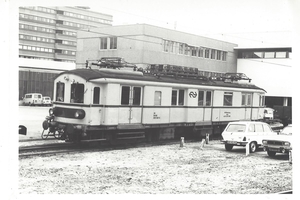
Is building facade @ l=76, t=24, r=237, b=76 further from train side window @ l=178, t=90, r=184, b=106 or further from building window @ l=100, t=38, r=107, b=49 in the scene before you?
train side window @ l=178, t=90, r=184, b=106

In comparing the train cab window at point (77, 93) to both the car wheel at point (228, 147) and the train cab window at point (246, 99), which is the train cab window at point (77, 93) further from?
the train cab window at point (246, 99)

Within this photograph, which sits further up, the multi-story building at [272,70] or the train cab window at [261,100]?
the multi-story building at [272,70]

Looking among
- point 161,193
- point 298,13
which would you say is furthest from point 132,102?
point 298,13

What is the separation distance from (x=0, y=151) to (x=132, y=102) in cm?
616

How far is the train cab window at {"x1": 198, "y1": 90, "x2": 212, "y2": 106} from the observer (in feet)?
48.6

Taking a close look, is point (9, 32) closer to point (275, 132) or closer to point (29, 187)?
point (29, 187)

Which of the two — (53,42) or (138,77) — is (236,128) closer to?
(138,77)

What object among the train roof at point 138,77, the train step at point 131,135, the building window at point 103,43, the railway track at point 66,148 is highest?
the building window at point 103,43

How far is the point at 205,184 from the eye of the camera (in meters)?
8.02

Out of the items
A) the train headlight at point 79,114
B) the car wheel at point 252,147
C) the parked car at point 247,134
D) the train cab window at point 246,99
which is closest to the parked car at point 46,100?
the train headlight at point 79,114

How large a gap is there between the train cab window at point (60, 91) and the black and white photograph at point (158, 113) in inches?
2.3

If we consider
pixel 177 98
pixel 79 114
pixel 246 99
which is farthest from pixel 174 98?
pixel 79 114

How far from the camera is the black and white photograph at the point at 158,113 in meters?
7.42

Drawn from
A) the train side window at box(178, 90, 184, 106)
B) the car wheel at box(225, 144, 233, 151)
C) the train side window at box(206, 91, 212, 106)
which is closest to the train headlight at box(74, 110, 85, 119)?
the train side window at box(178, 90, 184, 106)
